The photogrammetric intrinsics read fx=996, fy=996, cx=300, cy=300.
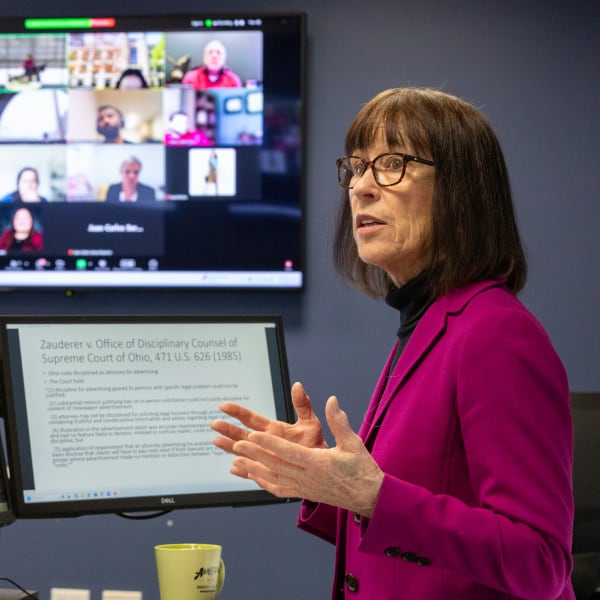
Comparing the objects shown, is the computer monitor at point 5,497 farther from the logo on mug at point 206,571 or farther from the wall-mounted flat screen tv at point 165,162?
the wall-mounted flat screen tv at point 165,162

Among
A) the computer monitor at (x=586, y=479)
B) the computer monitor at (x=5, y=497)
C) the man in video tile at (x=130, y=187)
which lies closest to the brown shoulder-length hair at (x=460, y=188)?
the computer monitor at (x=5, y=497)

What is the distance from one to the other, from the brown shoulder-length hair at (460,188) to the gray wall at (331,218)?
5.92ft

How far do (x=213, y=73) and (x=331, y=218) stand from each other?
64 cm

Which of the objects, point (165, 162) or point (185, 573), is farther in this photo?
point (165, 162)

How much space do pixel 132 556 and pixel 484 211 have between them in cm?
230

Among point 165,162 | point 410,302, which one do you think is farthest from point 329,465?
point 165,162

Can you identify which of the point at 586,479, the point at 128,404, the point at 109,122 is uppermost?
the point at 109,122

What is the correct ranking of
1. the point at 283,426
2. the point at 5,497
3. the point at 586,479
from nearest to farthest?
the point at 283,426, the point at 5,497, the point at 586,479

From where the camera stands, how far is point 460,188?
1.51 meters

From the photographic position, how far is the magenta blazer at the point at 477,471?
1225 mm

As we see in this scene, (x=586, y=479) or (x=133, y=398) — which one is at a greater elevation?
(x=133, y=398)

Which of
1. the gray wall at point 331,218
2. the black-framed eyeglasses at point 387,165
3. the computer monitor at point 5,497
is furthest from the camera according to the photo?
the gray wall at point 331,218

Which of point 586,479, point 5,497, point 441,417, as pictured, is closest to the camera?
point 441,417

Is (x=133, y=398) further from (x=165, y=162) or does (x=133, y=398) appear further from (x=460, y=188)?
(x=165, y=162)
